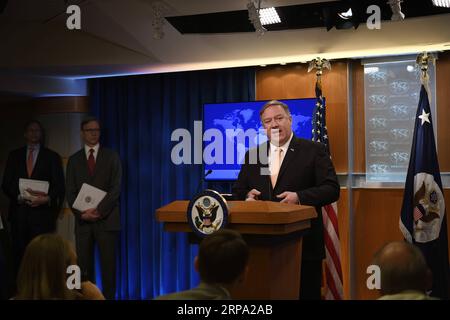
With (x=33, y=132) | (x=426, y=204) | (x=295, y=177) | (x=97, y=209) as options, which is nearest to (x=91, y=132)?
(x=33, y=132)

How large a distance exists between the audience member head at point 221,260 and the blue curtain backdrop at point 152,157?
14.0ft

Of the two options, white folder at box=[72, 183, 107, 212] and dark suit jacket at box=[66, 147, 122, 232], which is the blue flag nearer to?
dark suit jacket at box=[66, 147, 122, 232]

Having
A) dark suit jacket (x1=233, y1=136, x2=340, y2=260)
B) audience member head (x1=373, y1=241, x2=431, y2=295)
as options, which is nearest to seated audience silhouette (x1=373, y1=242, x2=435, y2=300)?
audience member head (x1=373, y1=241, x2=431, y2=295)

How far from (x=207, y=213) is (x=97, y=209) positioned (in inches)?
126

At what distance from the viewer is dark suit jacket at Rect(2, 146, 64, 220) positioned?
6.09 metres

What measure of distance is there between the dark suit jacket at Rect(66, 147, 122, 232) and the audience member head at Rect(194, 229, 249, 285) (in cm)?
382

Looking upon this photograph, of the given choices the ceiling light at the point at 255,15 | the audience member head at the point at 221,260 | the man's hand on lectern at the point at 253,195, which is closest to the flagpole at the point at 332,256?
the ceiling light at the point at 255,15

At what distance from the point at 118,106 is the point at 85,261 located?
190 centimetres

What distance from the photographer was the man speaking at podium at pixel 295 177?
3.29 meters

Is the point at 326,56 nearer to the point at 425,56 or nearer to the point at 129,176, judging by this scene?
the point at 425,56

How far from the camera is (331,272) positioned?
512cm

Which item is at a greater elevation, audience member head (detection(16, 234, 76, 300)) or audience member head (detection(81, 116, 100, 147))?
audience member head (detection(81, 116, 100, 147))

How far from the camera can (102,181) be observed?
584 cm
